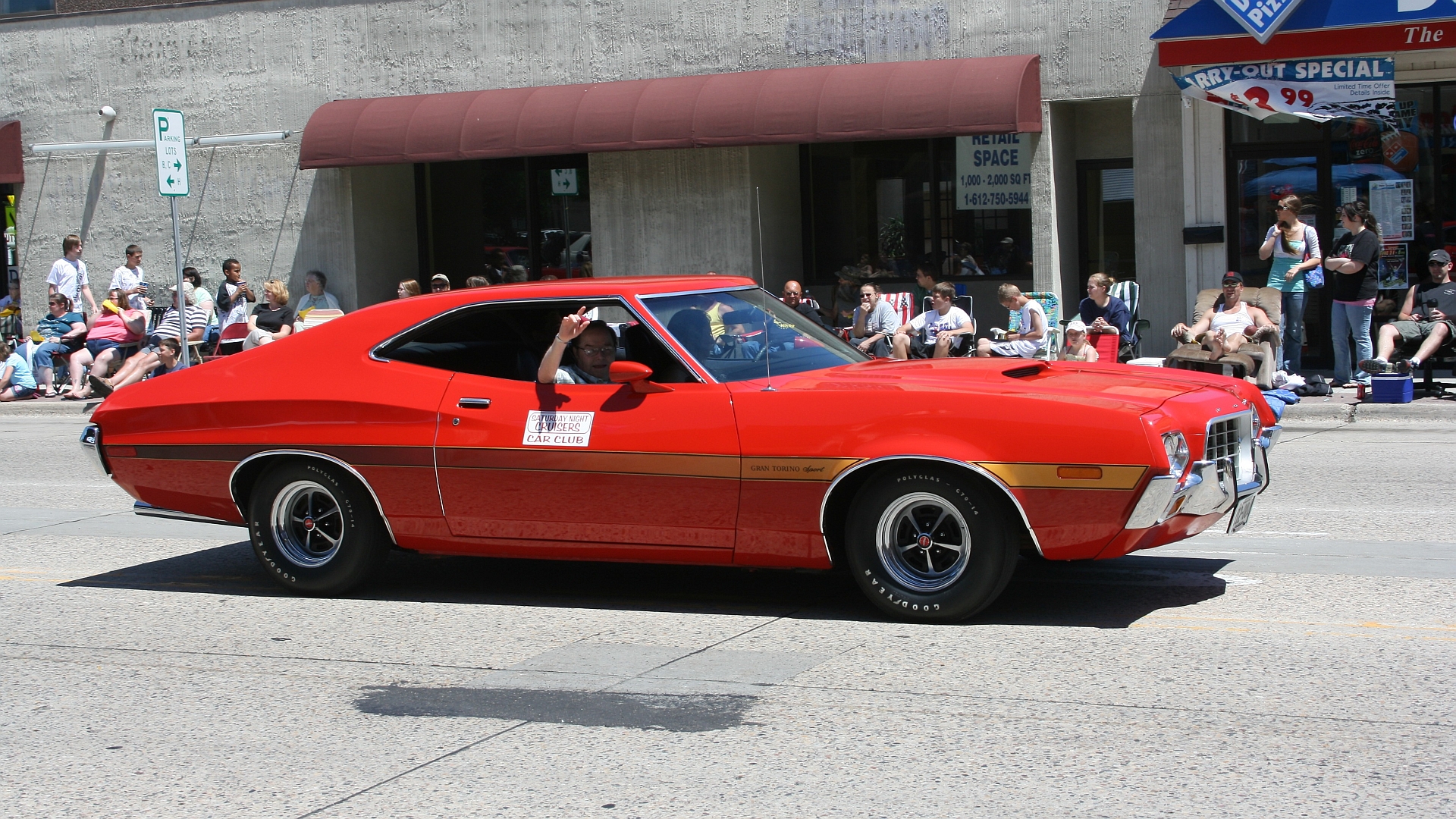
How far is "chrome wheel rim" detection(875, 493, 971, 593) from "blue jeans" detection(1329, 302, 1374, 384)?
32.9ft

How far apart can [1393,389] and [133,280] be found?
50.3 ft

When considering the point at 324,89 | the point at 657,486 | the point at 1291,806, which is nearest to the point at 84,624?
the point at 657,486

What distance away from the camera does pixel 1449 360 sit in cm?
1442

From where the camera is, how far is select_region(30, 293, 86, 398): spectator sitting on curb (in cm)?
1945

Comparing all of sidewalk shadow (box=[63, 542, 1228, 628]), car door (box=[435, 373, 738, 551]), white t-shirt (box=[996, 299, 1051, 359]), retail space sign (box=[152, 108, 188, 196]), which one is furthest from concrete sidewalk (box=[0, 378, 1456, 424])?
retail space sign (box=[152, 108, 188, 196])

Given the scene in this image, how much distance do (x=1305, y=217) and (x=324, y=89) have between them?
12.4 meters

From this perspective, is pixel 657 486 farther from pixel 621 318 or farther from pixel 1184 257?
pixel 1184 257

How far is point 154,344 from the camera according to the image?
18688mm

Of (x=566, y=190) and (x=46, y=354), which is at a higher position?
(x=566, y=190)

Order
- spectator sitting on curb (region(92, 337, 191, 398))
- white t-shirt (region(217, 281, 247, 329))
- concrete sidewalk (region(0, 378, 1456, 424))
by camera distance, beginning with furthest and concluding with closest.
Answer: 1. white t-shirt (region(217, 281, 247, 329))
2. spectator sitting on curb (region(92, 337, 191, 398))
3. concrete sidewalk (region(0, 378, 1456, 424))

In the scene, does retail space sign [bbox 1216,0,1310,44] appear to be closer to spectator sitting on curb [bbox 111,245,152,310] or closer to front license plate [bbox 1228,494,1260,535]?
front license plate [bbox 1228,494,1260,535]

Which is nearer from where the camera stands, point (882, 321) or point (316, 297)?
point (882, 321)

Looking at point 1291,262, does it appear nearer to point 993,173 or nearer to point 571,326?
point 993,173

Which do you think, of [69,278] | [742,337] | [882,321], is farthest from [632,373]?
[69,278]
